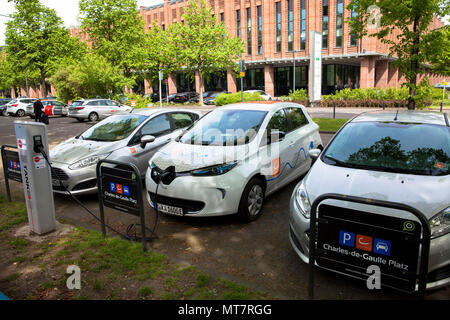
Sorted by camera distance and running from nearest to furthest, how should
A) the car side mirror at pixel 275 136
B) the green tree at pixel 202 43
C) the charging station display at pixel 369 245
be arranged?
the charging station display at pixel 369 245, the car side mirror at pixel 275 136, the green tree at pixel 202 43

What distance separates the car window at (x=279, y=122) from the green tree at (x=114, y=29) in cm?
3056

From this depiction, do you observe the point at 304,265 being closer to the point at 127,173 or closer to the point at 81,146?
the point at 127,173

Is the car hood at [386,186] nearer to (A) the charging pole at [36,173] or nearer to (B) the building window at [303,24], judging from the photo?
(A) the charging pole at [36,173]

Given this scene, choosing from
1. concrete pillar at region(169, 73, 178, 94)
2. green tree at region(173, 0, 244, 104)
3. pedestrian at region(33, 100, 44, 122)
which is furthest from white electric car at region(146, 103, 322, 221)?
concrete pillar at region(169, 73, 178, 94)

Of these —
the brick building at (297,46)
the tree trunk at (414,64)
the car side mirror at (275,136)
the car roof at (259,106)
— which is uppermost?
the brick building at (297,46)

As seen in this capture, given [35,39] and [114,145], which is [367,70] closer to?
[35,39]

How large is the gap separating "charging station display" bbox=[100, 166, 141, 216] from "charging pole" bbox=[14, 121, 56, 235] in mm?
915

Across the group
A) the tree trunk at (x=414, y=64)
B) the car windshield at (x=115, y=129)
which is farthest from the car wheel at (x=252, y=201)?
the tree trunk at (x=414, y=64)

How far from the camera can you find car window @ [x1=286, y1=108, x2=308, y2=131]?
652 centimetres

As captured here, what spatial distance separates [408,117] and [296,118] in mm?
2181

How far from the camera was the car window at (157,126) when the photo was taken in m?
7.30

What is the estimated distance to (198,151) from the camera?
5387 mm
